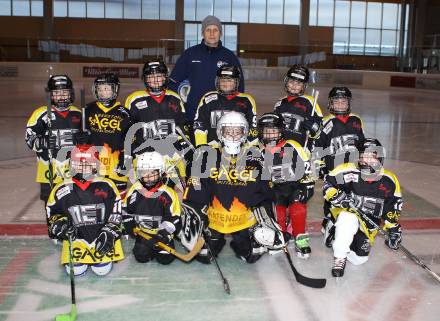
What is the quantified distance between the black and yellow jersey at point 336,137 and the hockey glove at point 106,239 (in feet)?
6.47

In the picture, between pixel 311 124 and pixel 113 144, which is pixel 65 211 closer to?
pixel 113 144

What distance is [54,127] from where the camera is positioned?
4477 millimetres

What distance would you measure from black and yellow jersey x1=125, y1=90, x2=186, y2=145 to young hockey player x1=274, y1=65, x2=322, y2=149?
36.6 inches

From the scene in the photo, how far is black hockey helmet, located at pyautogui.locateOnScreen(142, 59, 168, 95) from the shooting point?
15.0 ft

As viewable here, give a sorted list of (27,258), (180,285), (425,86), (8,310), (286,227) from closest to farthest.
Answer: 1. (8,310)
2. (180,285)
3. (27,258)
4. (286,227)
5. (425,86)

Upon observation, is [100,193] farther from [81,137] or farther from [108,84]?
[108,84]

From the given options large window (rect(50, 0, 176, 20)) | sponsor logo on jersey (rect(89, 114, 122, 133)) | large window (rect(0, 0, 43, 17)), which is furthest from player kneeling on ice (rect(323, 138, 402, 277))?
large window (rect(0, 0, 43, 17))

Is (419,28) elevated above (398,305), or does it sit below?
above

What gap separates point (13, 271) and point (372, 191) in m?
2.56

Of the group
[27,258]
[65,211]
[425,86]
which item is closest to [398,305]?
[65,211]

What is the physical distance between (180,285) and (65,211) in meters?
0.92

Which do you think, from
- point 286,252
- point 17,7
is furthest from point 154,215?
point 17,7

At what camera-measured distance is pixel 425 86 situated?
21.6 meters

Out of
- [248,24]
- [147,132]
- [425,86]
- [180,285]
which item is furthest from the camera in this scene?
[248,24]
